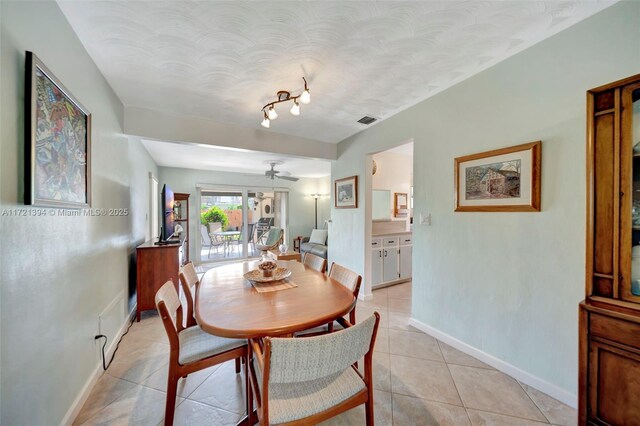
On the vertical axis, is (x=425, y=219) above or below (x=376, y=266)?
above

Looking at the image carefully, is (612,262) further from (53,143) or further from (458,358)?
(53,143)

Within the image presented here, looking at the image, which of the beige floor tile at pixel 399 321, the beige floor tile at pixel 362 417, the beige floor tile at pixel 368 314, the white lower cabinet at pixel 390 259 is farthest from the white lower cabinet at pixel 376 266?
the beige floor tile at pixel 362 417

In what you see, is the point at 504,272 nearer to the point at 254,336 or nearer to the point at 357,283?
the point at 357,283

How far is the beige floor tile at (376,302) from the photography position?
10.6ft

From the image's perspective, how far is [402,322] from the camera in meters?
2.74

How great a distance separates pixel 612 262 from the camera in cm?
115

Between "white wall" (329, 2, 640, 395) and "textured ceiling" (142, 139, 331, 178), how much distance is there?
91.2 inches

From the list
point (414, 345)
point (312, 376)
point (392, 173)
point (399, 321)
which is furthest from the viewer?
point (392, 173)

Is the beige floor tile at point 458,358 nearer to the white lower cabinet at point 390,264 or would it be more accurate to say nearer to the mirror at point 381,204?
the white lower cabinet at point 390,264

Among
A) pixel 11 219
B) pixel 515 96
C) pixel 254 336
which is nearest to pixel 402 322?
pixel 254 336

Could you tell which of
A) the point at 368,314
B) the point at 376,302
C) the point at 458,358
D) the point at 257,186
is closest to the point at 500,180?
the point at 458,358

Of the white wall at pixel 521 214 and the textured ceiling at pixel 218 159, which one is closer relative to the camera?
the white wall at pixel 521 214

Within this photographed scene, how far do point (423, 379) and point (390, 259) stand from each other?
89.0 inches

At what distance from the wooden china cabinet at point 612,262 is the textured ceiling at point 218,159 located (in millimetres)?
3160
